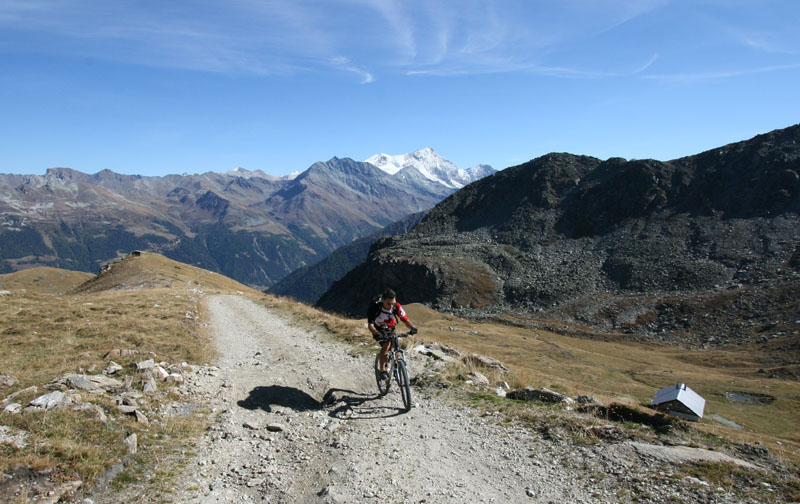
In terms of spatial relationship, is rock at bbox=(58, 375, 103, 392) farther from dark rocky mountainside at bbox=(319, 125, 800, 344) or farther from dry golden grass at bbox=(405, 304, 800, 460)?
dark rocky mountainside at bbox=(319, 125, 800, 344)

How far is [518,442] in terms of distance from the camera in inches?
364

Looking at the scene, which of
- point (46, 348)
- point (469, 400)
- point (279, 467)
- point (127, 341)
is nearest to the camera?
point (279, 467)

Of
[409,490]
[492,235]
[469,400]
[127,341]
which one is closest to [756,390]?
[469,400]

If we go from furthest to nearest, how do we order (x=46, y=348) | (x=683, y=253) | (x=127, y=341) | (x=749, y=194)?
1. (x=749, y=194)
2. (x=683, y=253)
3. (x=127, y=341)
4. (x=46, y=348)

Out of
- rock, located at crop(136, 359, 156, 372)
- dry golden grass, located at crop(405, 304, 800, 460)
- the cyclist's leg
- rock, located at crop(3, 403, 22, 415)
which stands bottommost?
dry golden grass, located at crop(405, 304, 800, 460)

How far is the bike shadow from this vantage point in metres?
11.6

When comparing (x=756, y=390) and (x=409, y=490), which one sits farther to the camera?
(x=756, y=390)

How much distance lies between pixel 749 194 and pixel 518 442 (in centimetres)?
11577

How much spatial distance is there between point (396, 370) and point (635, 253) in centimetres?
9577

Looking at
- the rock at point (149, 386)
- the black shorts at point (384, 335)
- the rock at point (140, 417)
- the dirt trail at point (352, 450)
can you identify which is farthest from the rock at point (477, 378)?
the rock at point (149, 386)

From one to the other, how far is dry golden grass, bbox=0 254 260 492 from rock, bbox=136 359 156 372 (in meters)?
0.29

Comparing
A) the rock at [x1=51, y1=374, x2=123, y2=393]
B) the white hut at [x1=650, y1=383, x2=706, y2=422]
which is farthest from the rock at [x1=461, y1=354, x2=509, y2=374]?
the rock at [x1=51, y1=374, x2=123, y2=393]

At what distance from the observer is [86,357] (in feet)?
43.6

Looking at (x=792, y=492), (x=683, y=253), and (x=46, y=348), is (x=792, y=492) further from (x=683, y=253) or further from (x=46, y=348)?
(x=683, y=253)
